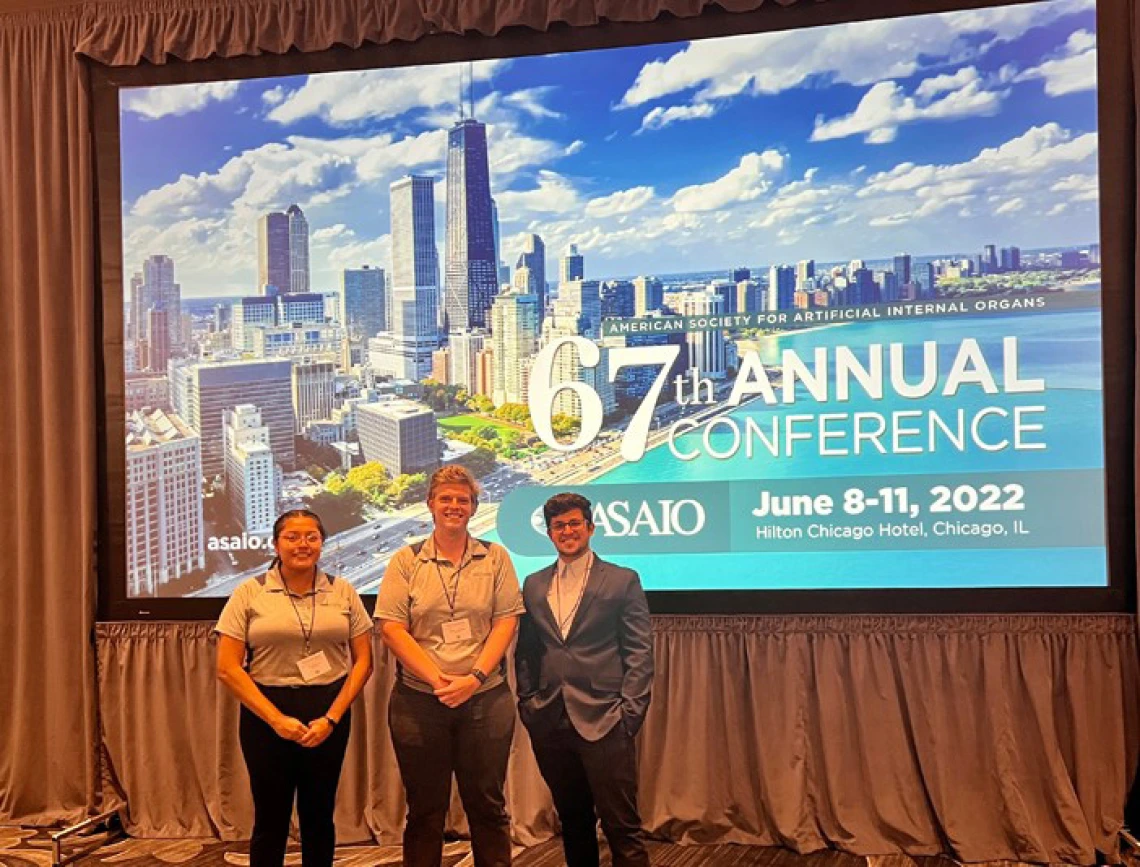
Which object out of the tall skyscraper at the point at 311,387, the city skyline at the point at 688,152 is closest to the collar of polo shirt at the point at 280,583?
the tall skyscraper at the point at 311,387

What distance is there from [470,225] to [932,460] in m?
2.13

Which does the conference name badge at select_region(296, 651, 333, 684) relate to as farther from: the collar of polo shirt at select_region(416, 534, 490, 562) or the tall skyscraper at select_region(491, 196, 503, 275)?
the tall skyscraper at select_region(491, 196, 503, 275)

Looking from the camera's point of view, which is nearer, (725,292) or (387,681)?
(725,292)

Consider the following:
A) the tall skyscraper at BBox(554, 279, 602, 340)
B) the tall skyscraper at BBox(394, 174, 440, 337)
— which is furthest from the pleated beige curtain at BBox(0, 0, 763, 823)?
the tall skyscraper at BBox(554, 279, 602, 340)

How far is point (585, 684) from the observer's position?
10.1 feet

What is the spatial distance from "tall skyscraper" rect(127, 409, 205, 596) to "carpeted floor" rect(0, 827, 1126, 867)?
1068 mm

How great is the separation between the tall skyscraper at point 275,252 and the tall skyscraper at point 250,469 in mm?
539

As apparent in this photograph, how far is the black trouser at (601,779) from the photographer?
3.07 m

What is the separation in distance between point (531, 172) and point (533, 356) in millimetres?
782

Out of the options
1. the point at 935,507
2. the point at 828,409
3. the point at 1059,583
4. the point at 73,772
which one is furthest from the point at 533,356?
the point at 73,772

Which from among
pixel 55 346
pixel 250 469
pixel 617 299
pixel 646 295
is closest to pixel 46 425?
pixel 55 346

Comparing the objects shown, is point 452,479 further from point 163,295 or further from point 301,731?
point 163,295

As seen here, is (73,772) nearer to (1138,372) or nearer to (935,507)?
(935,507)

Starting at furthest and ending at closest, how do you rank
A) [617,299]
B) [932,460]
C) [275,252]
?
[275,252], [617,299], [932,460]
